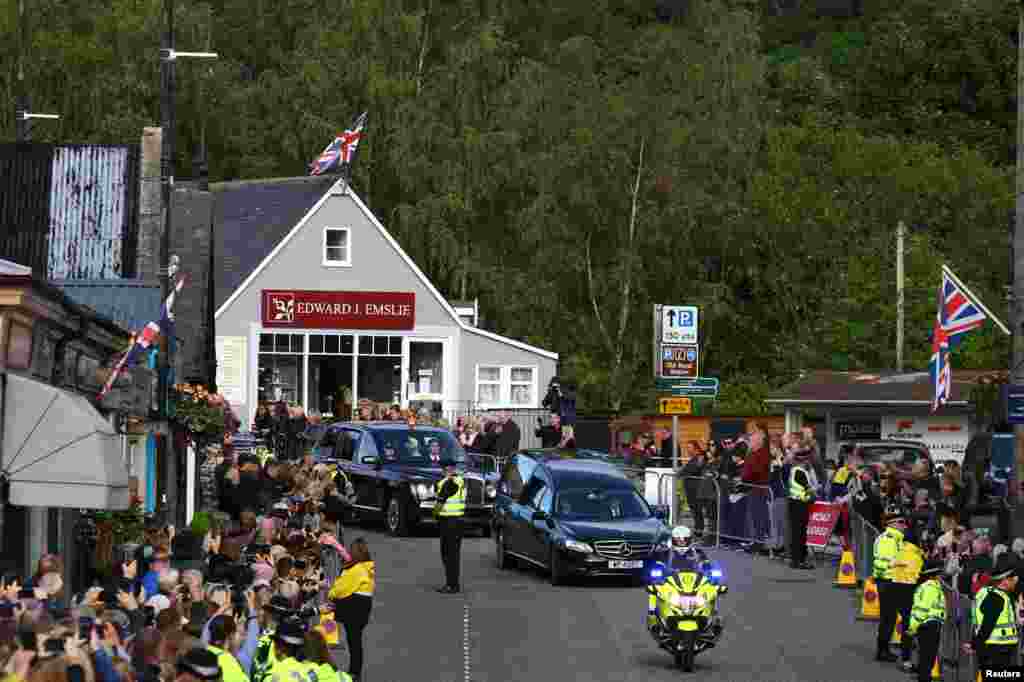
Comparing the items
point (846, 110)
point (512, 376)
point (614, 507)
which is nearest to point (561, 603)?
point (614, 507)

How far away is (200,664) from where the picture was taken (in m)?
12.7

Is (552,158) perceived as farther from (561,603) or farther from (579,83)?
(561,603)

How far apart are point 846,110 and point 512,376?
92.5 ft

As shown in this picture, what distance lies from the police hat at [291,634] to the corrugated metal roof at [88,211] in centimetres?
1962

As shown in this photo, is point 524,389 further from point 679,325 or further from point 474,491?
point 679,325

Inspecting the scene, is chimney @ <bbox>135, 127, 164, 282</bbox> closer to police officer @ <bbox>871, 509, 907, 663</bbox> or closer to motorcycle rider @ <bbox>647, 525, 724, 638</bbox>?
motorcycle rider @ <bbox>647, 525, 724, 638</bbox>

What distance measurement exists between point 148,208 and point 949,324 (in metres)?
13.1

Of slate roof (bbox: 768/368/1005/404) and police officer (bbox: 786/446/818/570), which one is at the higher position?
slate roof (bbox: 768/368/1005/404)

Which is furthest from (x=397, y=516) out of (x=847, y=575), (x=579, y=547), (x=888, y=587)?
(x=888, y=587)

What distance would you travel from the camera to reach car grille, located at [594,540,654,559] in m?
30.2

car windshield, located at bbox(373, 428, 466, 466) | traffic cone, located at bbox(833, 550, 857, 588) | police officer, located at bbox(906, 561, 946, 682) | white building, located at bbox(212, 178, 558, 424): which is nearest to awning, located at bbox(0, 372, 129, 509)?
police officer, located at bbox(906, 561, 946, 682)

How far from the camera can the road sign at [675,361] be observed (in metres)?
33.8

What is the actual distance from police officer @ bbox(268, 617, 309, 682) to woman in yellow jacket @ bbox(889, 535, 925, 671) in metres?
11.6

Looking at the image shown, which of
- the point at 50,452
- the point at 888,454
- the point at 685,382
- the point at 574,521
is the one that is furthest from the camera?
the point at 888,454
